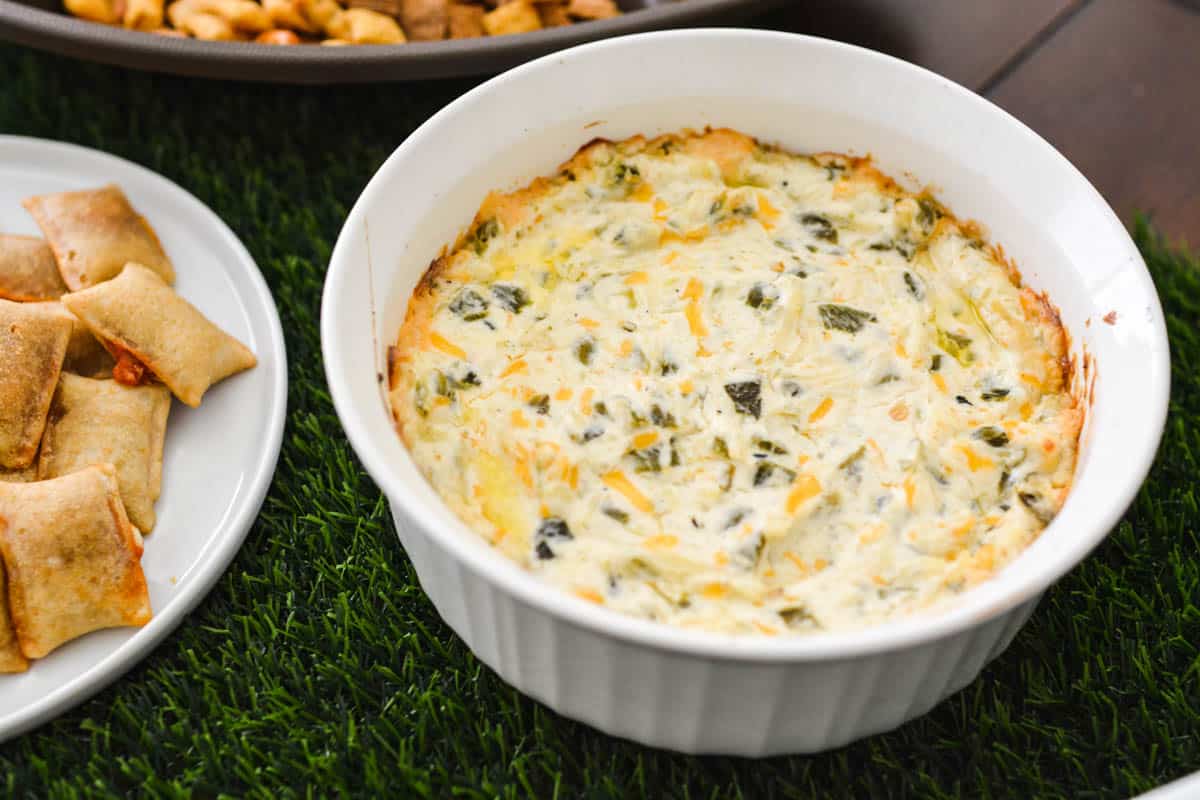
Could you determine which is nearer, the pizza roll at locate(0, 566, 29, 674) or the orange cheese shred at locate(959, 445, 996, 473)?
the orange cheese shred at locate(959, 445, 996, 473)

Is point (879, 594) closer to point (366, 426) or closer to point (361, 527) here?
point (366, 426)

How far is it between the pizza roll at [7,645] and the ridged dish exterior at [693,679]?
58 centimetres

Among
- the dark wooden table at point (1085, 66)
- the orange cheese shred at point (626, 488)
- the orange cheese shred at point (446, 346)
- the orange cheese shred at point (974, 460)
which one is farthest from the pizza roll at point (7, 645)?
the dark wooden table at point (1085, 66)

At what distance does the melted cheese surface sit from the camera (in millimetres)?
1389

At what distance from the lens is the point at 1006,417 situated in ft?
5.06

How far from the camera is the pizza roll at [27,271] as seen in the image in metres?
1.97

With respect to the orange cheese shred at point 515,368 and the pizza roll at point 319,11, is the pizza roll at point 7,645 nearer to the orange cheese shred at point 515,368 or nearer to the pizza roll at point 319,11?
the orange cheese shred at point 515,368

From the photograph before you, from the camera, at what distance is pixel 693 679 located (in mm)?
1286

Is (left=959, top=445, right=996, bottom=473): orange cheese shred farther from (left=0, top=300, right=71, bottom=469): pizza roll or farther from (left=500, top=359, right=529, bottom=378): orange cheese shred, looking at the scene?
(left=0, top=300, right=71, bottom=469): pizza roll

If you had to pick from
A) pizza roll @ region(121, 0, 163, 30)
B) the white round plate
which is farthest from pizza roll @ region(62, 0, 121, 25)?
the white round plate

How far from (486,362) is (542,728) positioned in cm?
49

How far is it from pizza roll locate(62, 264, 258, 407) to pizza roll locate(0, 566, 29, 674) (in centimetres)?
39

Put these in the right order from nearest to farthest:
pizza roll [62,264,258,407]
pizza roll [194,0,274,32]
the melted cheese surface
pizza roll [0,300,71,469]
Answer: the melted cheese surface, pizza roll [0,300,71,469], pizza roll [62,264,258,407], pizza roll [194,0,274,32]

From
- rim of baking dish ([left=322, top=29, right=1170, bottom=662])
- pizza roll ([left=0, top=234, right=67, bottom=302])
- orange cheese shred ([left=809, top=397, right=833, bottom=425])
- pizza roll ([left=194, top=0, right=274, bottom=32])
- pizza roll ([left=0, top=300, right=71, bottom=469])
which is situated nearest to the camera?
rim of baking dish ([left=322, top=29, right=1170, bottom=662])
